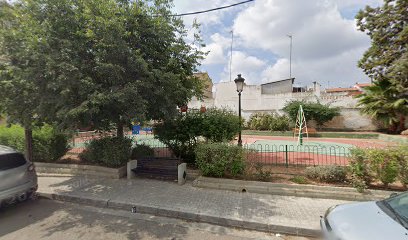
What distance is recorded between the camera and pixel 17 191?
16.7 feet

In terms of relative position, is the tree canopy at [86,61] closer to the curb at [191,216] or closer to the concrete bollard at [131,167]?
the concrete bollard at [131,167]

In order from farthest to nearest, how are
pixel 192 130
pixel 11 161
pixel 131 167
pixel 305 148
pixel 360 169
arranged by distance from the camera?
1. pixel 305 148
2. pixel 192 130
3. pixel 131 167
4. pixel 360 169
5. pixel 11 161

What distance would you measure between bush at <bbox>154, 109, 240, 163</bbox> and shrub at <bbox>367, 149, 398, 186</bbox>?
402 centimetres

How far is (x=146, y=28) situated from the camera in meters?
6.61

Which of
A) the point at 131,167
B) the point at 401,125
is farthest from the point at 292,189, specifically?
the point at 401,125

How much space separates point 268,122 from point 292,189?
16649 mm

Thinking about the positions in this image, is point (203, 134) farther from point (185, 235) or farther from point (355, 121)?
point (355, 121)

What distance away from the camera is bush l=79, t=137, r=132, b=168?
7.54 metres

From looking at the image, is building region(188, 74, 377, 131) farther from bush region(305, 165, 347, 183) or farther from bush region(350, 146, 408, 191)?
bush region(350, 146, 408, 191)

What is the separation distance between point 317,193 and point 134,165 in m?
5.49

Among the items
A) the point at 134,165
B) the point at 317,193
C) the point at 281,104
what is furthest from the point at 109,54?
the point at 281,104

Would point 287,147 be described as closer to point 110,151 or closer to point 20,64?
point 110,151

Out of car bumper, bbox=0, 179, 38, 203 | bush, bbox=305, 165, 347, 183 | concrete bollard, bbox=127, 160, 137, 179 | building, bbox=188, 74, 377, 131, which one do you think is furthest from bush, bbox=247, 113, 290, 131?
car bumper, bbox=0, 179, 38, 203

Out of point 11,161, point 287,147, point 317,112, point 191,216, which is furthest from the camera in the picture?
point 317,112
